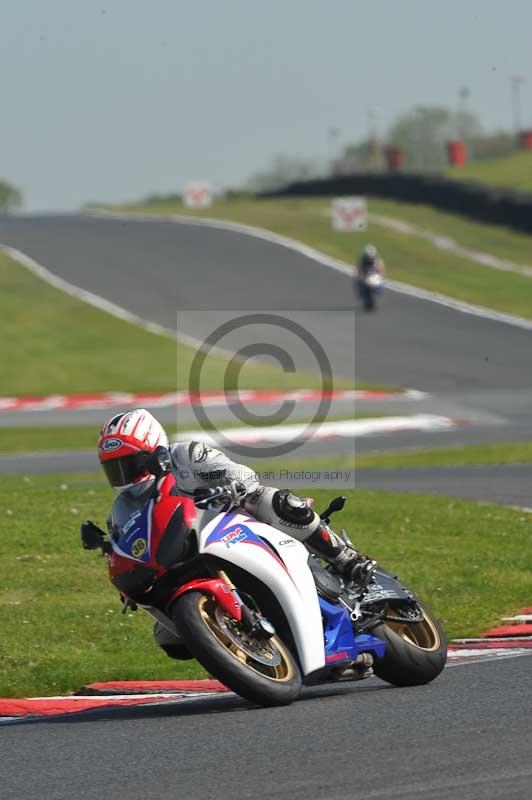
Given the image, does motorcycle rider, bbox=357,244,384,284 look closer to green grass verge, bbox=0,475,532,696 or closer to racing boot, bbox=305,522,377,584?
green grass verge, bbox=0,475,532,696

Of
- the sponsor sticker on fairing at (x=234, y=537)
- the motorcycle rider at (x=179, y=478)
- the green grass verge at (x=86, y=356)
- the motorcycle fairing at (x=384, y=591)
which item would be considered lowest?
the green grass verge at (x=86, y=356)

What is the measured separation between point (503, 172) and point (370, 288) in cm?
1988

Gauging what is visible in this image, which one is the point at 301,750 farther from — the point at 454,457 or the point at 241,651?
the point at 454,457

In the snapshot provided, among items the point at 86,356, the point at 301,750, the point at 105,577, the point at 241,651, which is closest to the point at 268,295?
the point at 86,356

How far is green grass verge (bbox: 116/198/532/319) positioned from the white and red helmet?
28141 mm

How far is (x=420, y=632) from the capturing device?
733 centimetres

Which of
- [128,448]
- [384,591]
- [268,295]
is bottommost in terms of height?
[268,295]

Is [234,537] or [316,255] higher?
[234,537]

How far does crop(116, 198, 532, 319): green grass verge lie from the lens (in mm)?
37031

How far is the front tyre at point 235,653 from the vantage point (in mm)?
6262

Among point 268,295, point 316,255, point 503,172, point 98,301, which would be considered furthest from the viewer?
point 503,172

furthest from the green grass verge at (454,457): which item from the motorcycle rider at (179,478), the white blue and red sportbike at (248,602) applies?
the motorcycle rider at (179,478)

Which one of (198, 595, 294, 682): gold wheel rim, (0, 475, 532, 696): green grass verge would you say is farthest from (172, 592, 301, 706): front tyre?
(0, 475, 532, 696): green grass verge

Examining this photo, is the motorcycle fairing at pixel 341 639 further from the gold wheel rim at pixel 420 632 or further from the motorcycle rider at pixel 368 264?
the motorcycle rider at pixel 368 264
